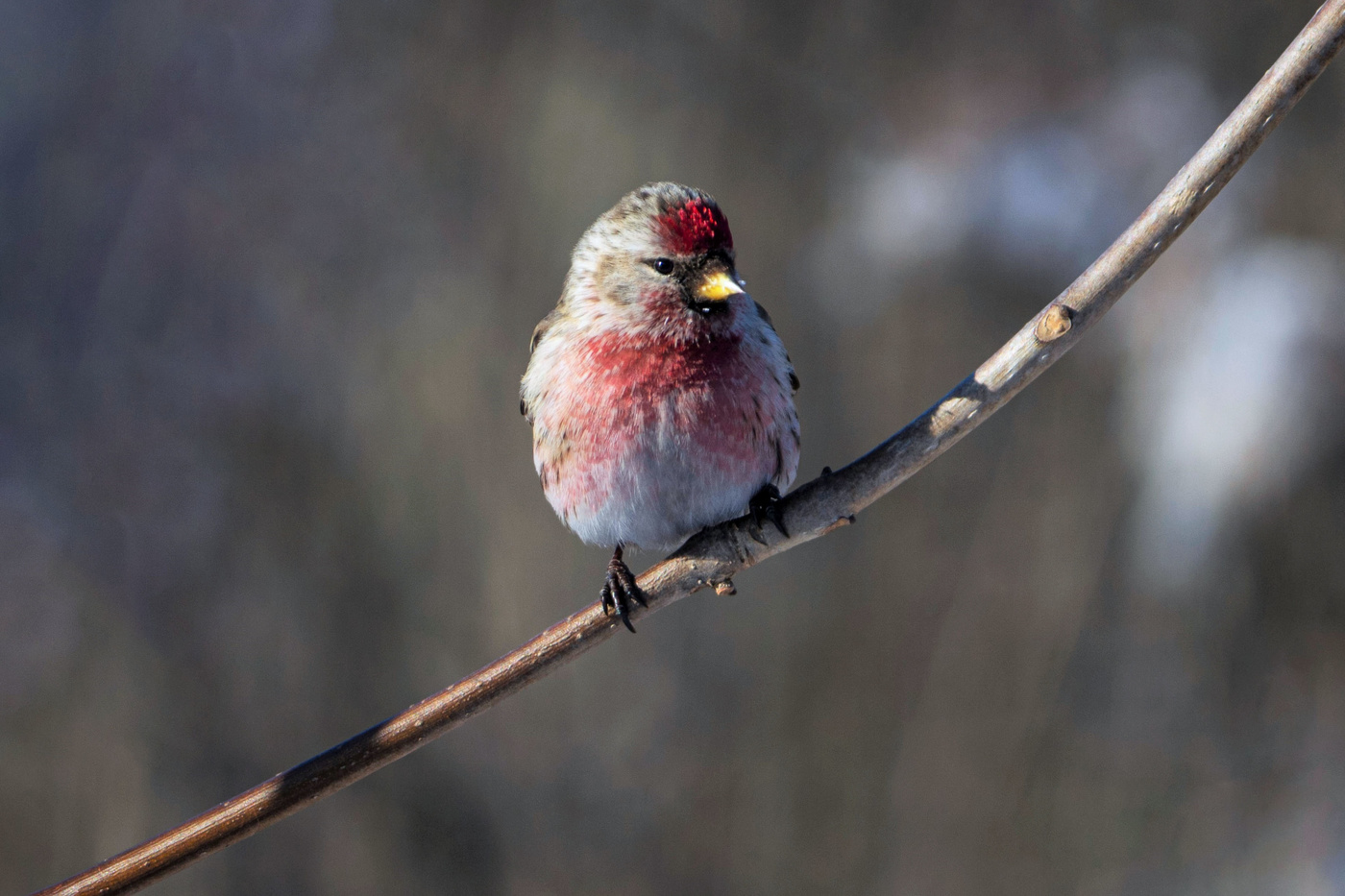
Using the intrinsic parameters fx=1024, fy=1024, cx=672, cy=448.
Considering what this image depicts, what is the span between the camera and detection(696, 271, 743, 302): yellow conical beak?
146 centimetres

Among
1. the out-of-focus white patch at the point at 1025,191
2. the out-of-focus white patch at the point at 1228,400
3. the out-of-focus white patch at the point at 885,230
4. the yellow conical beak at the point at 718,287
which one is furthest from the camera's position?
the out-of-focus white patch at the point at 885,230

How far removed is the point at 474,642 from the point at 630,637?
61 centimetres

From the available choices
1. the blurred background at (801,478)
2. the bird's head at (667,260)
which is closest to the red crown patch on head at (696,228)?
the bird's head at (667,260)

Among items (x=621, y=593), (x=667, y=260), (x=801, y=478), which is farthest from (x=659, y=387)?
(x=801, y=478)

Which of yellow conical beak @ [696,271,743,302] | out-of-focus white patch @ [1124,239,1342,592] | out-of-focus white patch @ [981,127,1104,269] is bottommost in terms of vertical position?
yellow conical beak @ [696,271,743,302]

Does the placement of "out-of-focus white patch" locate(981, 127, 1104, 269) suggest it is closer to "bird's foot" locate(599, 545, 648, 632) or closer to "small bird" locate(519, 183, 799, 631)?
"small bird" locate(519, 183, 799, 631)

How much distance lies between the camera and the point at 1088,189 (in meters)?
3.81

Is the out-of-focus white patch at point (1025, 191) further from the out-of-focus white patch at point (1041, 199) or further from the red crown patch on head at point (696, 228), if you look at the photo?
the red crown patch on head at point (696, 228)

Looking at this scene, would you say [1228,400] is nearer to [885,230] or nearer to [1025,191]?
[1025,191]

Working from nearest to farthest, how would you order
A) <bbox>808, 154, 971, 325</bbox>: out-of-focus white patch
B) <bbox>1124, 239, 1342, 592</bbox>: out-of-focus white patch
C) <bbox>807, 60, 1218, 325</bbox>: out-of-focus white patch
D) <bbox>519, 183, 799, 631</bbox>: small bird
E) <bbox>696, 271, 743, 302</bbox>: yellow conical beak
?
<bbox>696, 271, 743, 302</bbox>: yellow conical beak < <bbox>519, 183, 799, 631</bbox>: small bird < <bbox>1124, 239, 1342, 592</bbox>: out-of-focus white patch < <bbox>807, 60, 1218, 325</bbox>: out-of-focus white patch < <bbox>808, 154, 971, 325</bbox>: out-of-focus white patch

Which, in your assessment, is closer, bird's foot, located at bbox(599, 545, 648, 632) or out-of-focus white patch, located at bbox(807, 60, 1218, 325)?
bird's foot, located at bbox(599, 545, 648, 632)

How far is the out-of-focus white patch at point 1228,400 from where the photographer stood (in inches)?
137

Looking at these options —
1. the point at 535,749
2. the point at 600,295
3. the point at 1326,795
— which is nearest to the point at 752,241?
the point at 535,749

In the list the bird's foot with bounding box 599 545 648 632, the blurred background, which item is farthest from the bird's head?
the blurred background
